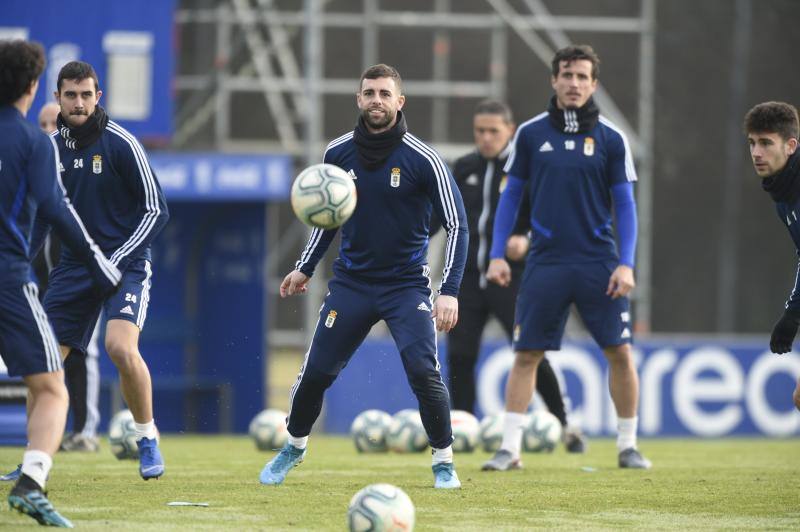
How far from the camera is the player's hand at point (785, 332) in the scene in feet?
25.9

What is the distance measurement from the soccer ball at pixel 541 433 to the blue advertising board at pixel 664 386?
4.02 metres

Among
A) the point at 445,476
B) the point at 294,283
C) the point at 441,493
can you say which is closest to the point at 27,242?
the point at 294,283

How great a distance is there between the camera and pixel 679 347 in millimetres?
16062

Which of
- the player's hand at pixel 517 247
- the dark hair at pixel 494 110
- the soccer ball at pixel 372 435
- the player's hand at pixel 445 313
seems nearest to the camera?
the player's hand at pixel 445 313

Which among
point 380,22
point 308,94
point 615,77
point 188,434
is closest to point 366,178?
point 308,94

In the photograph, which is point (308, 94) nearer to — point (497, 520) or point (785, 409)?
point (785, 409)

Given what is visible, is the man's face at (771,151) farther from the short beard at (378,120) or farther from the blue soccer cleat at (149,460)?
the blue soccer cleat at (149,460)

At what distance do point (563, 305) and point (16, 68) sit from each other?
13.6ft

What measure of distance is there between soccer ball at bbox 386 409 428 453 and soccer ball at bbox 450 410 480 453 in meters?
0.30

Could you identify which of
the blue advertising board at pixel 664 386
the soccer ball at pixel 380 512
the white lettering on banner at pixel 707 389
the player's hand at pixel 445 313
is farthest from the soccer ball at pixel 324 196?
the white lettering on banner at pixel 707 389

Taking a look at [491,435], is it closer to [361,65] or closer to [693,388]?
[693,388]

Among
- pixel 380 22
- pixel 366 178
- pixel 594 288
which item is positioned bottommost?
pixel 594 288

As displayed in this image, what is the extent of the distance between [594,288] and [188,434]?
324 inches

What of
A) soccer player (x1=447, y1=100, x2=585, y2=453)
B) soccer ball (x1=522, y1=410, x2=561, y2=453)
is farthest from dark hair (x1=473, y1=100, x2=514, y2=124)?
soccer ball (x1=522, y1=410, x2=561, y2=453)
